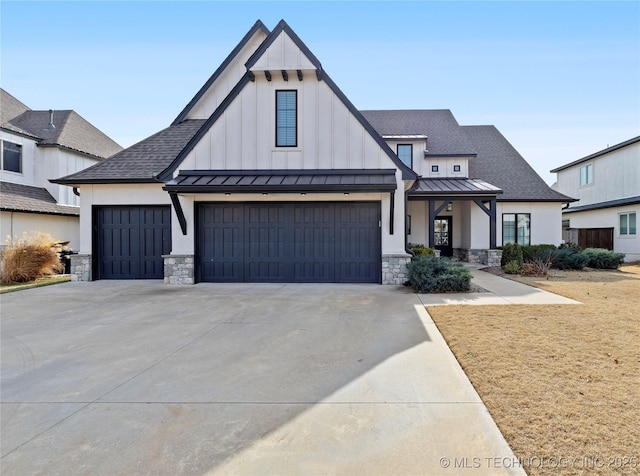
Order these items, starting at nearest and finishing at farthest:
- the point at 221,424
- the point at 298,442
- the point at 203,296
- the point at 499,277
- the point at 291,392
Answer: the point at 298,442, the point at 221,424, the point at 291,392, the point at 203,296, the point at 499,277

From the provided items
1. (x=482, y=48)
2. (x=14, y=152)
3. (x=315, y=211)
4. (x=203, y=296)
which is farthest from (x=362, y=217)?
(x=14, y=152)

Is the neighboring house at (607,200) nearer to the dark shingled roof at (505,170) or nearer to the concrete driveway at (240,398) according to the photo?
the dark shingled roof at (505,170)

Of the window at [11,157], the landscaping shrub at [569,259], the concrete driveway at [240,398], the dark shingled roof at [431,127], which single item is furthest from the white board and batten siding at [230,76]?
the landscaping shrub at [569,259]

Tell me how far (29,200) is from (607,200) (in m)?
34.7

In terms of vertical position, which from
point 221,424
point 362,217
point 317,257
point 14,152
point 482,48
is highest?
point 482,48

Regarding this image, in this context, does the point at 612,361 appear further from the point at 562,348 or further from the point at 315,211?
the point at 315,211

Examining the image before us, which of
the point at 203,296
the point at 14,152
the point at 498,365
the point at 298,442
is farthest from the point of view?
the point at 14,152

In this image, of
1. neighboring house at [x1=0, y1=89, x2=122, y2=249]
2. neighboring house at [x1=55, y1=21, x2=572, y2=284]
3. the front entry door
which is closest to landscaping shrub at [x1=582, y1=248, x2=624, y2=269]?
the front entry door

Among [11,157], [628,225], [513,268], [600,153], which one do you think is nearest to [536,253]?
[513,268]

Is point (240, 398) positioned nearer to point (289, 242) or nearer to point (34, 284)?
point (289, 242)

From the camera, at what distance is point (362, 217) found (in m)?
11.7

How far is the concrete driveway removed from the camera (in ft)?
8.80

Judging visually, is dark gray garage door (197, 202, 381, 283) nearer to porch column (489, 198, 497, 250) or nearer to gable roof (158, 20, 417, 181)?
gable roof (158, 20, 417, 181)

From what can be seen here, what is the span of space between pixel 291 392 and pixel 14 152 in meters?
22.2
